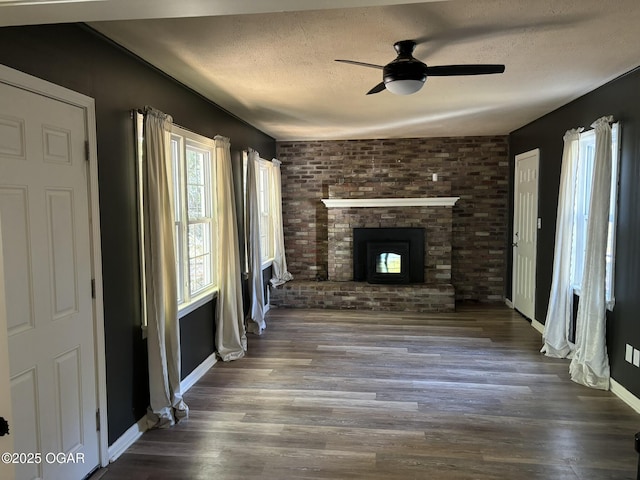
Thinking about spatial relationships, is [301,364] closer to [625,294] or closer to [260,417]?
[260,417]

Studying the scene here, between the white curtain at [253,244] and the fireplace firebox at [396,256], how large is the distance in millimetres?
2038

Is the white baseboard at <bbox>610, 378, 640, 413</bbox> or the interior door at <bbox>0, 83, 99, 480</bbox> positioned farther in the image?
the white baseboard at <bbox>610, 378, 640, 413</bbox>

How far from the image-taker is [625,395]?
11.1ft

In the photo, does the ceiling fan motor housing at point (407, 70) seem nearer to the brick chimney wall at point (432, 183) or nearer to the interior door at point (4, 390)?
the interior door at point (4, 390)

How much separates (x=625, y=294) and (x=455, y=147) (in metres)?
3.79

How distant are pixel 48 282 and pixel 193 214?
1952 millimetres

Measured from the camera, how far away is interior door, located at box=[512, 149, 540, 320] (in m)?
5.54

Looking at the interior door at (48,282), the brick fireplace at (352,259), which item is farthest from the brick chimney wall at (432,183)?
the interior door at (48,282)

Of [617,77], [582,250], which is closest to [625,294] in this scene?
[582,250]

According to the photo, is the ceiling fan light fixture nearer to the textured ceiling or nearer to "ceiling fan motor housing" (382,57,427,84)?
"ceiling fan motor housing" (382,57,427,84)

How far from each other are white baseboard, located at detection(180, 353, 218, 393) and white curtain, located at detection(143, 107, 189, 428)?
1.62 feet

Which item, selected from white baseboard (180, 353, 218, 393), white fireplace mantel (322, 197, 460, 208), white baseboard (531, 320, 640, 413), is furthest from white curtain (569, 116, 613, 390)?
white baseboard (180, 353, 218, 393)

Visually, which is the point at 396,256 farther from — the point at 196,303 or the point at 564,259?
the point at 196,303

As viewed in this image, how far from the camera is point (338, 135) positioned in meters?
6.53
